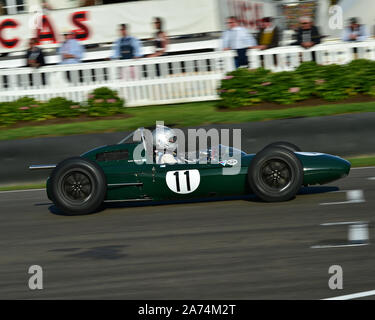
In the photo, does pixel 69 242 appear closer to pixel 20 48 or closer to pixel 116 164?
pixel 116 164

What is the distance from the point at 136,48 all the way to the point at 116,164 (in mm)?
7316

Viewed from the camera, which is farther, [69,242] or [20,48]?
[20,48]

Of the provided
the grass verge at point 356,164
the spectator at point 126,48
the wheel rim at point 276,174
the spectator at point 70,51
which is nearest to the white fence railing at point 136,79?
the spectator at point 126,48

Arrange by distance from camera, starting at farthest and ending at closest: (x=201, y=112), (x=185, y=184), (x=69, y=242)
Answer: (x=201, y=112), (x=185, y=184), (x=69, y=242)

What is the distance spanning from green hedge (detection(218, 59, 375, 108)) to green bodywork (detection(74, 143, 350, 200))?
188 inches

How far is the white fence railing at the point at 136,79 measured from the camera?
14.9 meters

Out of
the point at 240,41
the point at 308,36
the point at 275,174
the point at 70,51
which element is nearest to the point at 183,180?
the point at 275,174

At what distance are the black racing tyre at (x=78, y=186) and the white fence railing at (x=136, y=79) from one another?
6.62 meters

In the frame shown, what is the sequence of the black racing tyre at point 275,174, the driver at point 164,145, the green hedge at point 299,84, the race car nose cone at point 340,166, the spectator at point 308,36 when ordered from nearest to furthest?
the black racing tyre at point 275,174 < the race car nose cone at point 340,166 < the driver at point 164,145 < the green hedge at point 299,84 < the spectator at point 308,36

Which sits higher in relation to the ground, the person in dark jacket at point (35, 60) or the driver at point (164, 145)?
the person in dark jacket at point (35, 60)

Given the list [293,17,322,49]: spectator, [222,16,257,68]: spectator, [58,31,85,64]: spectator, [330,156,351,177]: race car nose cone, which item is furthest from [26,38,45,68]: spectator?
[330,156,351,177]: race car nose cone

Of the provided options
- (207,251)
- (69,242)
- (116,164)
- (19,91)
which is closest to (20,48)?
(19,91)

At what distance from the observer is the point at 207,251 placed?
20.6 feet

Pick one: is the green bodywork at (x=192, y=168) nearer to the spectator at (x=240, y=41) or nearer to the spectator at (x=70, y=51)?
the spectator at (x=240, y=41)
